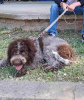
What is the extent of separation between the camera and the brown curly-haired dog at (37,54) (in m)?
3.83

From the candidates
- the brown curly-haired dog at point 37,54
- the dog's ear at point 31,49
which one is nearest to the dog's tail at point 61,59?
the brown curly-haired dog at point 37,54

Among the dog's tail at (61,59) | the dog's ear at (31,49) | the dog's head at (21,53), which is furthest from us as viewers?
the dog's tail at (61,59)

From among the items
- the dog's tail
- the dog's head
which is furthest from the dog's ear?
the dog's tail

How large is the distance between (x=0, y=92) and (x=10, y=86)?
21 cm

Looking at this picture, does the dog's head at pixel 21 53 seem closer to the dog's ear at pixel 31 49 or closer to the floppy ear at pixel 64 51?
the dog's ear at pixel 31 49

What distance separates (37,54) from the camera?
4277mm

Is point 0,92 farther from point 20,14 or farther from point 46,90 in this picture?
point 20,14

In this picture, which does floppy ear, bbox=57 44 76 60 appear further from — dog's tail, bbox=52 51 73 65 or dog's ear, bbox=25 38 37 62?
dog's ear, bbox=25 38 37 62

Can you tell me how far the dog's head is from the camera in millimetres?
3752

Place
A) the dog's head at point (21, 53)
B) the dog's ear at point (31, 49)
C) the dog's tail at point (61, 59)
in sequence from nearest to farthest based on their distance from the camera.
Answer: the dog's head at point (21, 53), the dog's ear at point (31, 49), the dog's tail at point (61, 59)

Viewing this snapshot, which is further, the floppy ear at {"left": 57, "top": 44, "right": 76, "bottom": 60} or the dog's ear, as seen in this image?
the floppy ear at {"left": 57, "top": 44, "right": 76, "bottom": 60}

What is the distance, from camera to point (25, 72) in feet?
13.3

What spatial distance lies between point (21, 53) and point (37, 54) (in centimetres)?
52

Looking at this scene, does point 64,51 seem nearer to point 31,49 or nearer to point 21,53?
point 31,49
